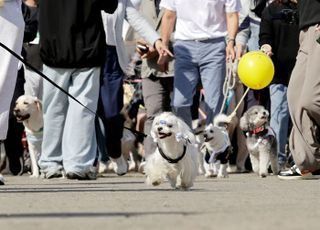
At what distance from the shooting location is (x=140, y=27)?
13977 mm

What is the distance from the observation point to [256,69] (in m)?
13.8

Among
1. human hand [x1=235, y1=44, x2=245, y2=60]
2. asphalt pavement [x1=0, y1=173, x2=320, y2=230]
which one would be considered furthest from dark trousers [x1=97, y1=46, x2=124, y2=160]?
asphalt pavement [x1=0, y1=173, x2=320, y2=230]

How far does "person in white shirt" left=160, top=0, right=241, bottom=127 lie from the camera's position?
48.6 feet

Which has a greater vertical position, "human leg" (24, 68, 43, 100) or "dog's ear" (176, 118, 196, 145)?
"dog's ear" (176, 118, 196, 145)

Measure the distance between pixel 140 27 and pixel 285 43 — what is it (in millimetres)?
2403

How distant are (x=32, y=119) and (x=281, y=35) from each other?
3270 millimetres

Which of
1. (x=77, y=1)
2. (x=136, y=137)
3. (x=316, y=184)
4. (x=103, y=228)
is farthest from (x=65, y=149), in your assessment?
(x=103, y=228)

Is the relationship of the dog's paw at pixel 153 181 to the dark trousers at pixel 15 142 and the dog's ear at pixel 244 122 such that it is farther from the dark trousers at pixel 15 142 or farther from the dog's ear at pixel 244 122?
the dark trousers at pixel 15 142

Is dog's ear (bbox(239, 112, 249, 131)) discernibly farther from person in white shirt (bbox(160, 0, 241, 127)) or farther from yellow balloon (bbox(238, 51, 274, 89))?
yellow balloon (bbox(238, 51, 274, 89))

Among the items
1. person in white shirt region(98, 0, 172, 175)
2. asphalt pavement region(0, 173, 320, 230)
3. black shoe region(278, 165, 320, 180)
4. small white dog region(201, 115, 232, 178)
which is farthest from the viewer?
small white dog region(201, 115, 232, 178)

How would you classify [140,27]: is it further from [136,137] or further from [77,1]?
[136,137]

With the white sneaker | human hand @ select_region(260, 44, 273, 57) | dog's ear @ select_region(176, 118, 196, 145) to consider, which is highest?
human hand @ select_region(260, 44, 273, 57)

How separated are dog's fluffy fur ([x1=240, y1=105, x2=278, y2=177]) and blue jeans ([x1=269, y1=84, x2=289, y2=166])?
0.57 ft

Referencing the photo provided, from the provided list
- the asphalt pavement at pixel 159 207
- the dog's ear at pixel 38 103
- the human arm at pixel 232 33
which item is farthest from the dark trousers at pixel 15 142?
the asphalt pavement at pixel 159 207
